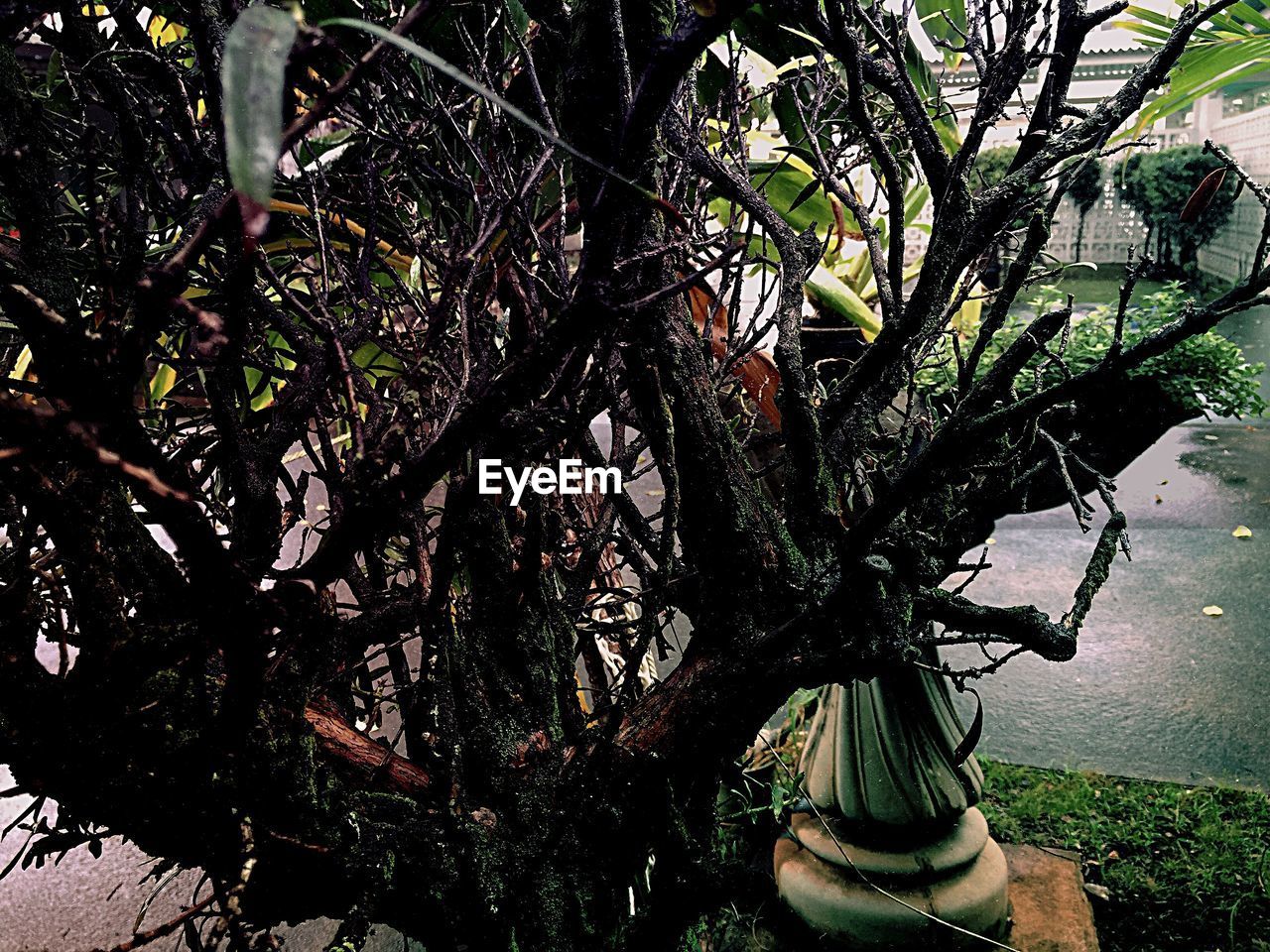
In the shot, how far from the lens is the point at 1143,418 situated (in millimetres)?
1547

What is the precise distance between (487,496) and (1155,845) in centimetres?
199

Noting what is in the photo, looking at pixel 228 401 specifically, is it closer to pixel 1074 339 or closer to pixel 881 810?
pixel 881 810

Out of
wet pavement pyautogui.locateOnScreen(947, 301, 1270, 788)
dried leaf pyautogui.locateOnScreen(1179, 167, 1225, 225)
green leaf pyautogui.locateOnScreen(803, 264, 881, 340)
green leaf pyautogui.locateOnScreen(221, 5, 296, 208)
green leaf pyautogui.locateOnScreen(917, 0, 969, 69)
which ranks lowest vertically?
wet pavement pyautogui.locateOnScreen(947, 301, 1270, 788)

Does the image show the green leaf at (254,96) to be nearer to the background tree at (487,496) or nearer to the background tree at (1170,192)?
the background tree at (487,496)

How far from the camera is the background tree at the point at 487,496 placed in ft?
1.73

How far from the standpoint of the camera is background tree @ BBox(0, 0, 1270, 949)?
1.73ft

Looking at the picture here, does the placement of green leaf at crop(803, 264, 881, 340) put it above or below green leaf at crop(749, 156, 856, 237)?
below

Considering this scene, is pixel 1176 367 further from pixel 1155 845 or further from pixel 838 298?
pixel 1155 845

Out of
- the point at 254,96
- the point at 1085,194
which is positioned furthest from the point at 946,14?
the point at 1085,194

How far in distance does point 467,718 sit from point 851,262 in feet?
7.06

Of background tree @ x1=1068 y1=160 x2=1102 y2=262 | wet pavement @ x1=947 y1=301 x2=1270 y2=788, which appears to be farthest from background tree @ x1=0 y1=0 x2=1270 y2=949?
background tree @ x1=1068 y1=160 x2=1102 y2=262

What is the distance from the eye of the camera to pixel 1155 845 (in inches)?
82.0

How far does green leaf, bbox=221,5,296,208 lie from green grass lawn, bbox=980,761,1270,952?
80.6 inches

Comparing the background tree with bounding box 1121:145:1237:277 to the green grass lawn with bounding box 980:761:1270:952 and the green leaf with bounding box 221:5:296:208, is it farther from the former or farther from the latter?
the green leaf with bounding box 221:5:296:208
